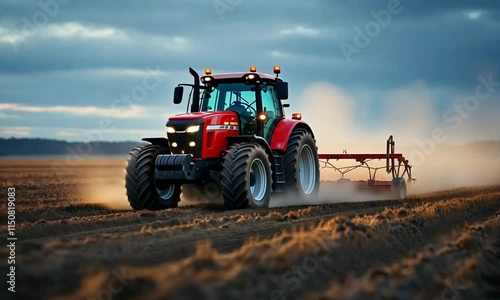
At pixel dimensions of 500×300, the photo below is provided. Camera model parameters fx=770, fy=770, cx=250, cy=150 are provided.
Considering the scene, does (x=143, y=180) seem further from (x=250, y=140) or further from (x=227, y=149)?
(x=250, y=140)

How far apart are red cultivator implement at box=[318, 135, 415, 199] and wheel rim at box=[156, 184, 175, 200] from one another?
19.5 ft

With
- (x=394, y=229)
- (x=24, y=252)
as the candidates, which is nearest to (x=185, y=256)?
(x=24, y=252)

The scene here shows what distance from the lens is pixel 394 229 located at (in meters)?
11.1

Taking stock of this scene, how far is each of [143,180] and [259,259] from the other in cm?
775

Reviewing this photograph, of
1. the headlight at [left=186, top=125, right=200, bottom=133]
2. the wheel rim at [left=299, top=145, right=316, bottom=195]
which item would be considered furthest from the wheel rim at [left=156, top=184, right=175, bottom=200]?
the wheel rim at [left=299, top=145, right=316, bottom=195]

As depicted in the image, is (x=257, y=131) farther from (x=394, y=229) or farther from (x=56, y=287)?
(x=56, y=287)

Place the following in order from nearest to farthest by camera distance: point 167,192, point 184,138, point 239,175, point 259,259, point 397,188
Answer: point 259,259 < point 239,175 < point 184,138 < point 167,192 < point 397,188

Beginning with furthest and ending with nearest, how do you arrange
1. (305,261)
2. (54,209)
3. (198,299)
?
(54,209) → (305,261) → (198,299)

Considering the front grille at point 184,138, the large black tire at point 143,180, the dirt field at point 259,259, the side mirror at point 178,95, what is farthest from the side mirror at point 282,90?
the dirt field at point 259,259

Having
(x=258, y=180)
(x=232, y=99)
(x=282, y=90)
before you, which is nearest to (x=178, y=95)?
(x=232, y=99)

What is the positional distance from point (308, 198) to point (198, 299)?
11.7 m

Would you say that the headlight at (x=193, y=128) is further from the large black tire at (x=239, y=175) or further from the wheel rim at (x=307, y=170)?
the wheel rim at (x=307, y=170)

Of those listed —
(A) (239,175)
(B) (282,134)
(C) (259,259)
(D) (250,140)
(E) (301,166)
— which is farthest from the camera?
(E) (301,166)

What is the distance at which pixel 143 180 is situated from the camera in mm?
15578
